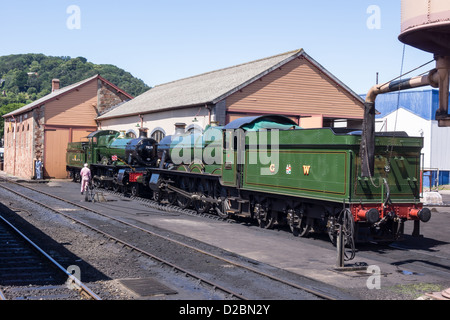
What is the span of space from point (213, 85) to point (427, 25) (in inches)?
831

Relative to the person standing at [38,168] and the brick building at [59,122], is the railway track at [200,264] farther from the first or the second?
the brick building at [59,122]

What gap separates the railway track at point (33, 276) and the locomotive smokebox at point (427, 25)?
676 cm

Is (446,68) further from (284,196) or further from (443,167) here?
(443,167)

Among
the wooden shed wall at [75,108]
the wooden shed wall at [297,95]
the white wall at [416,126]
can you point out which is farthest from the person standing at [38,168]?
the white wall at [416,126]

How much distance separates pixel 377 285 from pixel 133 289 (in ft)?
14.4

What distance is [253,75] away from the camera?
26.2 m

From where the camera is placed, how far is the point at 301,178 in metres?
14.0

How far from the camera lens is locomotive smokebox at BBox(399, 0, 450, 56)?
8.01 meters

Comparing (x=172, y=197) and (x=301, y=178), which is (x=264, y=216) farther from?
(x=172, y=197)

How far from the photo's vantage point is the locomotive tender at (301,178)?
A: 41.1 feet

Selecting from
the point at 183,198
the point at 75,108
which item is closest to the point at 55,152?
the point at 75,108

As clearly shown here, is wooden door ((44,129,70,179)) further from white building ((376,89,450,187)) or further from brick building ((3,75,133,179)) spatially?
white building ((376,89,450,187))

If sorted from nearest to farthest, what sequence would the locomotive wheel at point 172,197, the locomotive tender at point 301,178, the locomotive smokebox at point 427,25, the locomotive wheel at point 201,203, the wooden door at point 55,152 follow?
the locomotive smokebox at point 427,25 → the locomotive tender at point 301,178 → the locomotive wheel at point 201,203 → the locomotive wheel at point 172,197 → the wooden door at point 55,152
